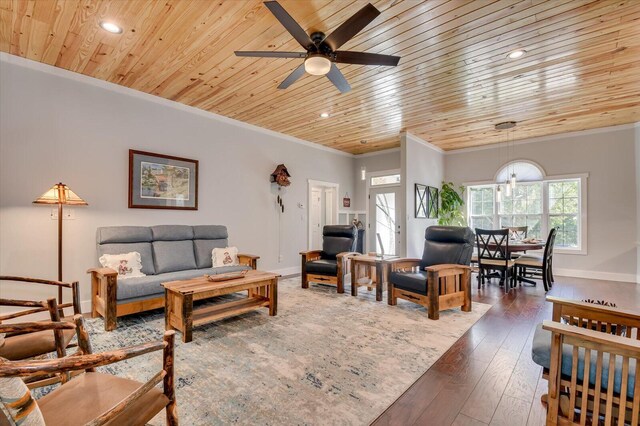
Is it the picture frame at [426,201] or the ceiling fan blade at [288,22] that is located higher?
the ceiling fan blade at [288,22]

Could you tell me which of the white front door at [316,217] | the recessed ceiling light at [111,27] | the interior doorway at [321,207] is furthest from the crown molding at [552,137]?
the recessed ceiling light at [111,27]

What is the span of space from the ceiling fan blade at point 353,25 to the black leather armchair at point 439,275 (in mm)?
2549

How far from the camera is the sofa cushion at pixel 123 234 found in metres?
3.62

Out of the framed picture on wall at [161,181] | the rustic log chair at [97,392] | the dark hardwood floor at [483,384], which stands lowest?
the dark hardwood floor at [483,384]

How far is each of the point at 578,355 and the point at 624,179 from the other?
232 inches

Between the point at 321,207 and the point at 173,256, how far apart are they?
3935mm

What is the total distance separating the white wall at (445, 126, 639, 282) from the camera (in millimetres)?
5344

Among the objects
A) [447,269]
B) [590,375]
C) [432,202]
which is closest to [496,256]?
[432,202]

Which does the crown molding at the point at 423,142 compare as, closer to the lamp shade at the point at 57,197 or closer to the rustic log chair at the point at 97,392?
the lamp shade at the point at 57,197

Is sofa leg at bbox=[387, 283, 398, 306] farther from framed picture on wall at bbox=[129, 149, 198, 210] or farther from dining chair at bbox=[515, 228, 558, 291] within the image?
framed picture on wall at bbox=[129, 149, 198, 210]

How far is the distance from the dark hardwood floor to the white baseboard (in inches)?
122

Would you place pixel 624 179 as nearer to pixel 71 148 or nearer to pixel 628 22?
pixel 628 22

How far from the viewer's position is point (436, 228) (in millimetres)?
4289

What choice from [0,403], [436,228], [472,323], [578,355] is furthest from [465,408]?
[436,228]
